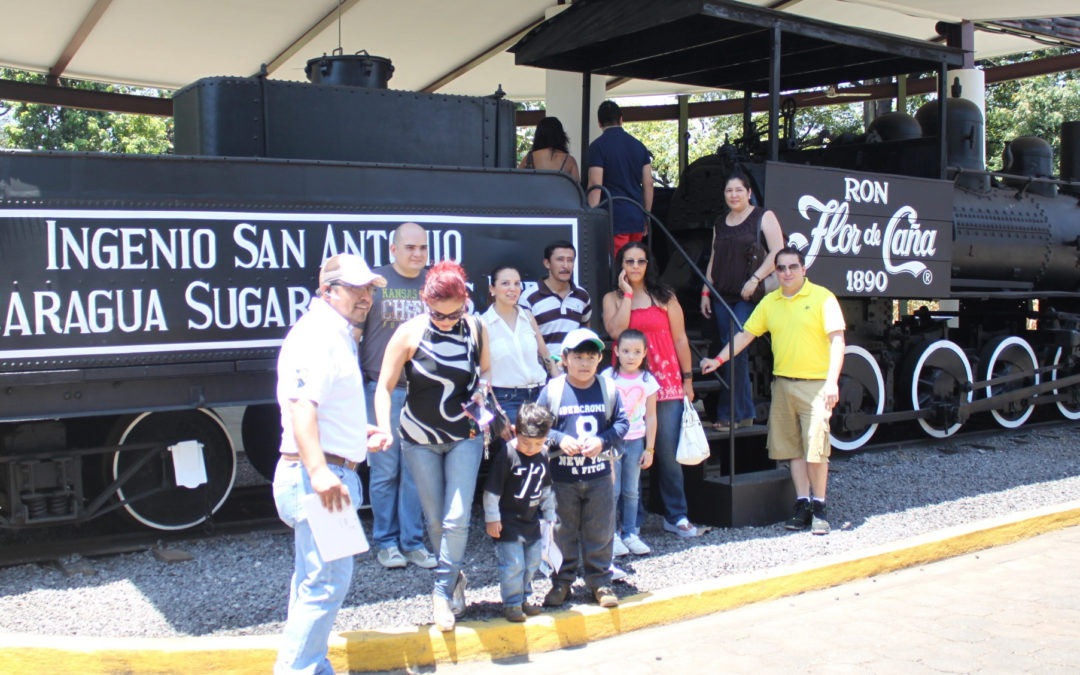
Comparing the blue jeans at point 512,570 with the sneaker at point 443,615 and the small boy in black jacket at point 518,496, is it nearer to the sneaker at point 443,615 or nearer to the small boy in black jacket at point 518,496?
the small boy in black jacket at point 518,496

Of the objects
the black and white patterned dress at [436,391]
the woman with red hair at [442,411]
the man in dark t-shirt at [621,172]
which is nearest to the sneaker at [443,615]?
the woman with red hair at [442,411]

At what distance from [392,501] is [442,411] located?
1.42 metres

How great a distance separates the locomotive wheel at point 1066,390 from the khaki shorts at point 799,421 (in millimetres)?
5475

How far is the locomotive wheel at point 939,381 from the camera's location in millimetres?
8922

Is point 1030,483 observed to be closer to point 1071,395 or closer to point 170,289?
point 1071,395

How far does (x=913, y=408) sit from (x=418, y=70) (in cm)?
804

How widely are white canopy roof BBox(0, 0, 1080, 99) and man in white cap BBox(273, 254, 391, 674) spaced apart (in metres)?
7.70

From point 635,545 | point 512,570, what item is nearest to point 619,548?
point 635,545

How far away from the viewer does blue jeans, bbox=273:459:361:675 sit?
135 inches

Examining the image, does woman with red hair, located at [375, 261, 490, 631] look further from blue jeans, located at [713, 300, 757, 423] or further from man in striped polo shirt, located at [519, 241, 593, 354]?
blue jeans, located at [713, 300, 757, 423]

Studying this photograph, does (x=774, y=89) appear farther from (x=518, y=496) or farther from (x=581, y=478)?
(x=518, y=496)

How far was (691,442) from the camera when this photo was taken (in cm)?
563

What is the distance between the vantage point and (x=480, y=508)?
6.59 metres

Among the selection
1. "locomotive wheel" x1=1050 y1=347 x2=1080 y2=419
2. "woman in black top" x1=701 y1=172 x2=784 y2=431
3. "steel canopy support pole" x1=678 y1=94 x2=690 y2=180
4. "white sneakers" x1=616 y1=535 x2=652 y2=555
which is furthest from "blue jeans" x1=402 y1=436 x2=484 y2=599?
"locomotive wheel" x1=1050 y1=347 x2=1080 y2=419
